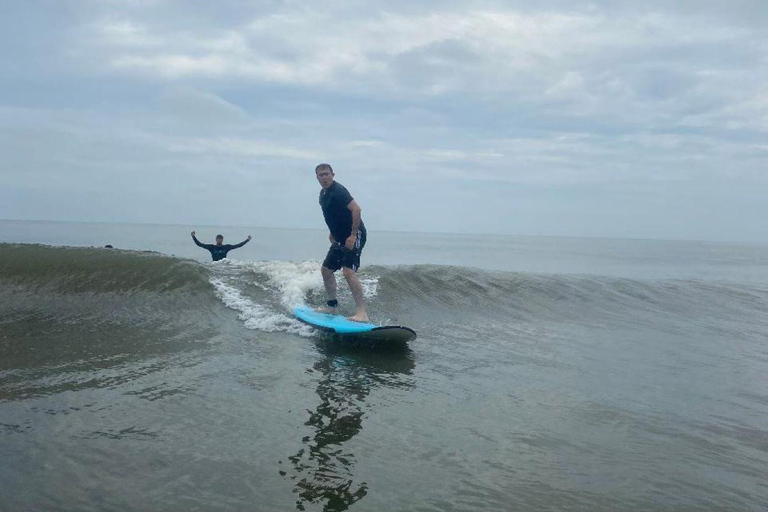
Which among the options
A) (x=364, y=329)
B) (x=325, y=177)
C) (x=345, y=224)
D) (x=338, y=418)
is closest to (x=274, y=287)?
(x=345, y=224)

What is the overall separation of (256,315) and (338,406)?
4.24 m

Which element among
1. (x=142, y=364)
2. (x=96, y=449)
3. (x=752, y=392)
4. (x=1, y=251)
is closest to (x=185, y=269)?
(x=1, y=251)

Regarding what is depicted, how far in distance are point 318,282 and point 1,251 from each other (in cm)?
682

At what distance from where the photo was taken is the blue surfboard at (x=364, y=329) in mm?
7605

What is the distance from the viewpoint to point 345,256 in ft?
28.0

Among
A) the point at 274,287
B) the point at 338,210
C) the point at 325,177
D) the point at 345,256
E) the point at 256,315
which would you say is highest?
the point at 325,177

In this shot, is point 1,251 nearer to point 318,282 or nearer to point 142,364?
point 318,282

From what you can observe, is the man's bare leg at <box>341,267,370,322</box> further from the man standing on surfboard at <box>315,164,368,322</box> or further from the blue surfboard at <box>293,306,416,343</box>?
the blue surfboard at <box>293,306,416,343</box>

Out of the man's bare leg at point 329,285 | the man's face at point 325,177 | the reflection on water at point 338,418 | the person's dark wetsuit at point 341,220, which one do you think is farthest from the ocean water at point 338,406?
the man's face at point 325,177

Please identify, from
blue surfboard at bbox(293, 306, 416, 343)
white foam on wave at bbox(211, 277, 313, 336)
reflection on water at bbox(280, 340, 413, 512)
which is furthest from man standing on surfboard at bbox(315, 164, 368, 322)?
reflection on water at bbox(280, 340, 413, 512)

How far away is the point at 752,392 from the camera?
6512 millimetres

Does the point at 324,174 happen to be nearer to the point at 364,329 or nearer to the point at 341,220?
the point at 341,220

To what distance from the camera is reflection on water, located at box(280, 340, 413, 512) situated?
139 inches

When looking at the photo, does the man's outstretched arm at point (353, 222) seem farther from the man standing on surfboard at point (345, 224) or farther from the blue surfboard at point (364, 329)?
the blue surfboard at point (364, 329)
